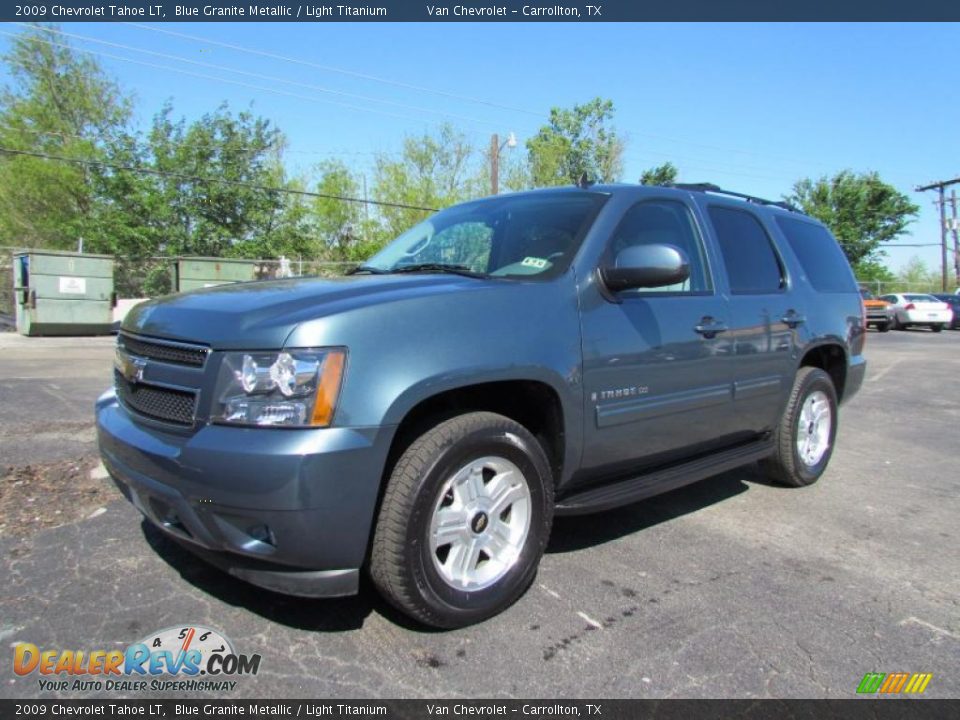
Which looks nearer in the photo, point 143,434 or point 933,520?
point 143,434

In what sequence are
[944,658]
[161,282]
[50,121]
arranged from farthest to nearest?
[50,121] → [161,282] → [944,658]

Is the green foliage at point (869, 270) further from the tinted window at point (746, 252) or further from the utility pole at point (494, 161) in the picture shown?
the tinted window at point (746, 252)

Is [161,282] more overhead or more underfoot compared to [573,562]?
more overhead

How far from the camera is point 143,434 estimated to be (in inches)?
101

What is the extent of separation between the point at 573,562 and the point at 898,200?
46.9 meters

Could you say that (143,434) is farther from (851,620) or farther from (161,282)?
(161,282)

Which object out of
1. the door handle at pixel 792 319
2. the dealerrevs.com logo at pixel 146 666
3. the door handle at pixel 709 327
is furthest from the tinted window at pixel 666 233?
the dealerrevs.com logo at pixel 146 666

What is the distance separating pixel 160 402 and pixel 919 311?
29.8 meters

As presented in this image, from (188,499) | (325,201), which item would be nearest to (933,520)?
Answer: (188,499)

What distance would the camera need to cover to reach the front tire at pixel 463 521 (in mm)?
2381

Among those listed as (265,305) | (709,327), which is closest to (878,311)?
(709,327)

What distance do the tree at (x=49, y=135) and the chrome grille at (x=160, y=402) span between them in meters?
33.2

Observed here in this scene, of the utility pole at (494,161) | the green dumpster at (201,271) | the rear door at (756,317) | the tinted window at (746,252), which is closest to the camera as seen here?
the rear door at (756,317)

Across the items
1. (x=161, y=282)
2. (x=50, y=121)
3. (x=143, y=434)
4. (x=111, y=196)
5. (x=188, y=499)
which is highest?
(x=50, y=121)
